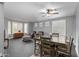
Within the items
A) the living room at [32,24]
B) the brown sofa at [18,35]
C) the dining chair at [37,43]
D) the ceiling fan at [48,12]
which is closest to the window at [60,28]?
the living room at [32,24]

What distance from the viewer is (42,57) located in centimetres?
158

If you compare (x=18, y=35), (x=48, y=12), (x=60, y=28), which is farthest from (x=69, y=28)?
(x=18, y=35)

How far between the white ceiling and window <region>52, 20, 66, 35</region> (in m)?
0.08

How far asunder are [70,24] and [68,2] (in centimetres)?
28

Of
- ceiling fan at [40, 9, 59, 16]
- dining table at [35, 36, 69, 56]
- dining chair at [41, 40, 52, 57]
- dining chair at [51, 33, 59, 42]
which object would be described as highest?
ceiling fan at [40, 9, 59, 16]

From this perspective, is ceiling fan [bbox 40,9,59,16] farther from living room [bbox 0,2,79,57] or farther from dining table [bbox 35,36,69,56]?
dining table [bbox 35,36,69,56]

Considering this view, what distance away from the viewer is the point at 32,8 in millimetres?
1541

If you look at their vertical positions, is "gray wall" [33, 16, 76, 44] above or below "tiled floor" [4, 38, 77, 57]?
above

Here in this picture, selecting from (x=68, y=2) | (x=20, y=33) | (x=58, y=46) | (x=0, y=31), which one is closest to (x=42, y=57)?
(x=58, y=46)

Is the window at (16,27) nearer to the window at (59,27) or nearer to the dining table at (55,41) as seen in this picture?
the dining table at (55,41)

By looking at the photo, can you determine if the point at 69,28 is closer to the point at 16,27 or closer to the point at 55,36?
the point at 55,36

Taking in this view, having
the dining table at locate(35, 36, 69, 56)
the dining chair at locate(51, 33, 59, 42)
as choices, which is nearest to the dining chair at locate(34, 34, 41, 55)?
the dining table at locate(35, 36, 69, 56)

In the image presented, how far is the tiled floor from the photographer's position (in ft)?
5.08

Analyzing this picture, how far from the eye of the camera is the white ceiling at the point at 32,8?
150 centimetres
